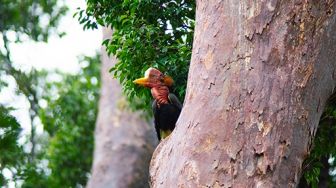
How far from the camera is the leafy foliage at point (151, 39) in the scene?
18.6 feet

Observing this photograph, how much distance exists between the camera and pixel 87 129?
47.0 ft

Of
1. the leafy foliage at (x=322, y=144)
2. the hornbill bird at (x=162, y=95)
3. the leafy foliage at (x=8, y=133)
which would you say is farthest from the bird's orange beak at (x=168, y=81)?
the leafy foliage at (x=322, y=144)

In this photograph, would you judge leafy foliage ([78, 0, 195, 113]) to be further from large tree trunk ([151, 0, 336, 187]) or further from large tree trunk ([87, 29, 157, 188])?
large tree trunk ([87, 29, 157, 188])

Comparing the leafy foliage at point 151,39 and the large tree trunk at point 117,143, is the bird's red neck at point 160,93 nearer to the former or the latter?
the leafy foliage at point 151,39

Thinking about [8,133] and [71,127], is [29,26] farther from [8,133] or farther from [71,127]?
[8,133]

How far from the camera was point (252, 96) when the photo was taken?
427 cm

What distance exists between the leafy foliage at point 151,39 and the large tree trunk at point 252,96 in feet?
3.27

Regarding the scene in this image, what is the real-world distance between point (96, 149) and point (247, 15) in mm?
8939

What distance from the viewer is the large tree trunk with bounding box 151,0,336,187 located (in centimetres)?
419

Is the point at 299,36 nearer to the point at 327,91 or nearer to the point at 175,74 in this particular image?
the point at 327,91

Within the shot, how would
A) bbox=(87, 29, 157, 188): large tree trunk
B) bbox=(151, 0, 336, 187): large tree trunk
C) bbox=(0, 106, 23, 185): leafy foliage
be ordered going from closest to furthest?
bbox=(151, 0, 336, 187): large tree trunk, bbox=(0, 106, 23, 185): leafy foliage, bbox=(87, 29, 157, 188): large tree trunk

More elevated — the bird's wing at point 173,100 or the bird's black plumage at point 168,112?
the bird's wing at point 173,100

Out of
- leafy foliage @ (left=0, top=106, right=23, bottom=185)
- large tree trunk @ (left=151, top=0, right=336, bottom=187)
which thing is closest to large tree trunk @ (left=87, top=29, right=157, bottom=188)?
leafy foliage @ (left=0, top=106, right=23, bottom=185)

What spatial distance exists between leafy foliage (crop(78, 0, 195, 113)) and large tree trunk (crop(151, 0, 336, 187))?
1.00 meters
